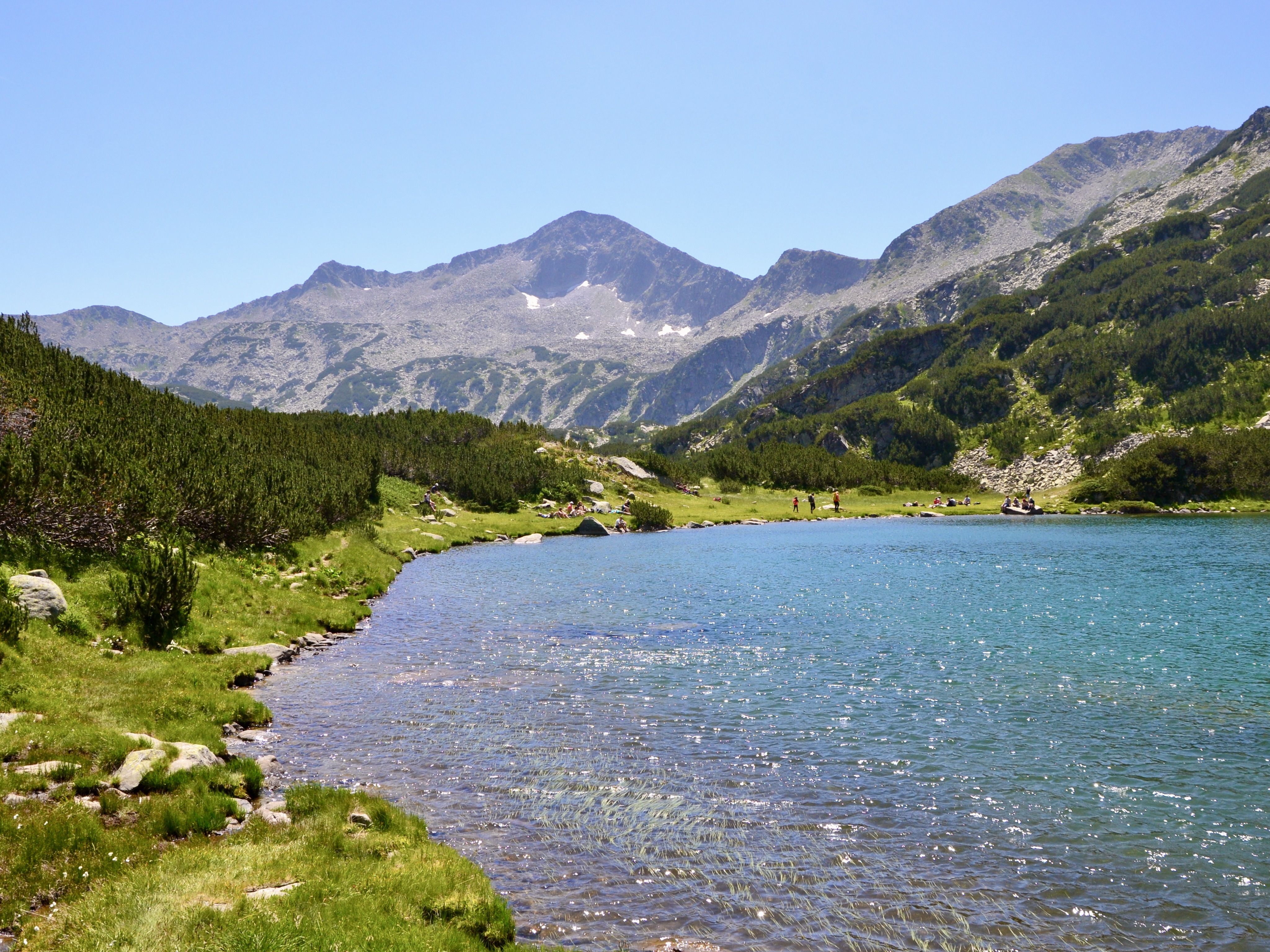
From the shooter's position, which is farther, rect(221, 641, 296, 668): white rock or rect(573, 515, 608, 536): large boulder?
rect(573, 515, 608, 536): large boulder

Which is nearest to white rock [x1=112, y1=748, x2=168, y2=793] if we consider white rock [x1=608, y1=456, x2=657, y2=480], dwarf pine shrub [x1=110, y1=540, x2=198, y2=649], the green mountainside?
dwarf pine shrub [x1=110, y1=540, x2=198, y2=649]

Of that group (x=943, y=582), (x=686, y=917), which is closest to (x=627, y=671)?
(x=686, y=917)

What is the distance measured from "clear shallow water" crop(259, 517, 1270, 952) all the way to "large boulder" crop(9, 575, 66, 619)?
5.92m

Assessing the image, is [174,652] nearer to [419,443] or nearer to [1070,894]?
[1070,894]

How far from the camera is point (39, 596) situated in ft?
64.8

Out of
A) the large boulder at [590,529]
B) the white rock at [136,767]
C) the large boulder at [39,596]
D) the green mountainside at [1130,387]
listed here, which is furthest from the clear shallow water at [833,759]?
the green mountainside at [1130,387]

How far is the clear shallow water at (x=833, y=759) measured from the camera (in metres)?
10.1

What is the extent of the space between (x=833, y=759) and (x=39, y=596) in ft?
67.5

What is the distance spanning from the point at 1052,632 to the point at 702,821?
20151 mm

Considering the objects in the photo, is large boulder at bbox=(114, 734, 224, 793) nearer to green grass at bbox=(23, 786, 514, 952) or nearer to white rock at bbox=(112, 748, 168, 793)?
white rock at bbox=(112, 748, 168, 793)

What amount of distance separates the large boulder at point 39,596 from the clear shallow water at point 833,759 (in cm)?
592

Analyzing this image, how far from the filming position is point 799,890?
1056 cm

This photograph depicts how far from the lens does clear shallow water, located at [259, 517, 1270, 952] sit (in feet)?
33.3

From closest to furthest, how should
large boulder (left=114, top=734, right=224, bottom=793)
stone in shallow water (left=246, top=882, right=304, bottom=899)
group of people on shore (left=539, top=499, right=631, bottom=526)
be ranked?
stone in shallow water (left=246, top=882, right=304, bottom=899), large boulder (left=114, top=734, right=224, bottom=793), group of people on shore (left=539, top=499, right=631, bottom=526)
